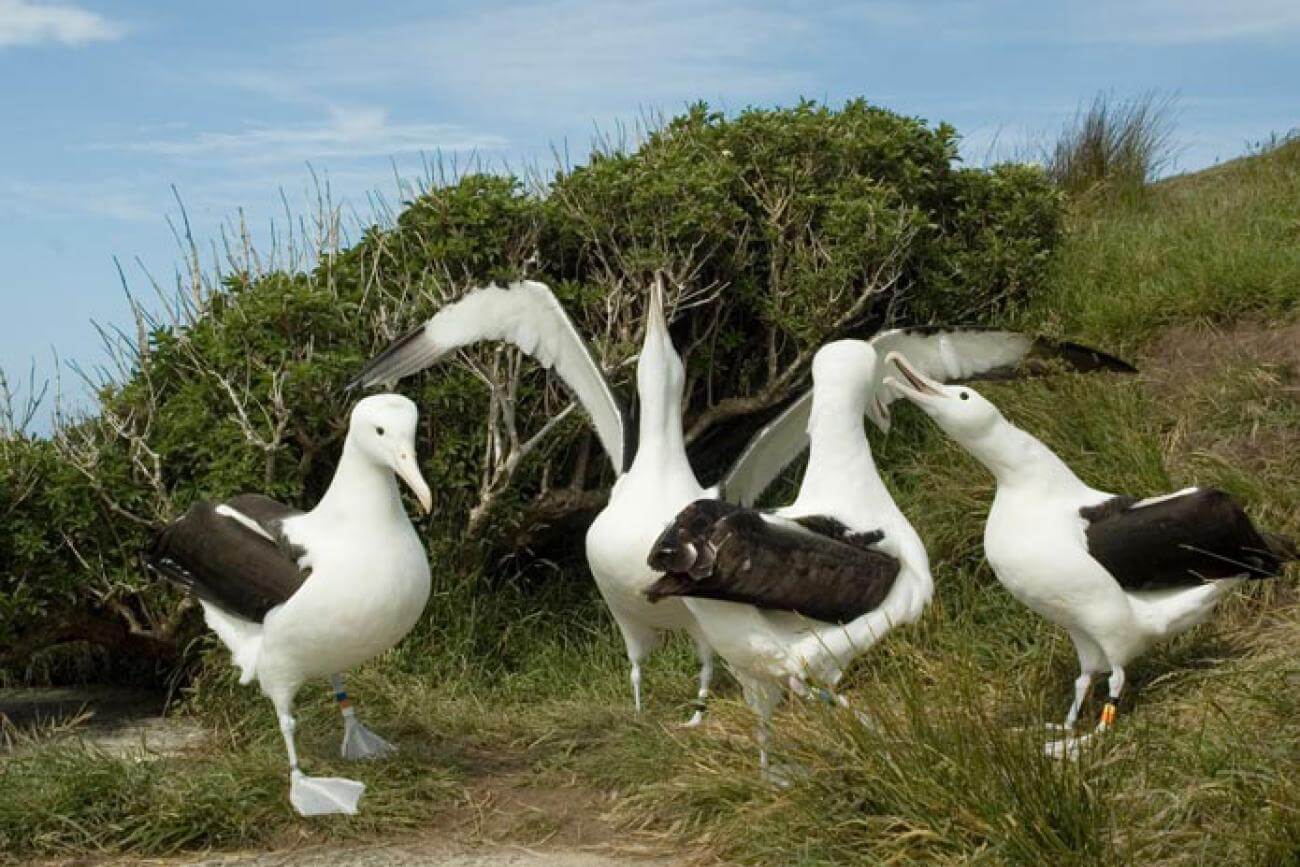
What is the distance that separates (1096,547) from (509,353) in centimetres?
344

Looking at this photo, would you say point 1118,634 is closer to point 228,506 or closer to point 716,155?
point 228,506

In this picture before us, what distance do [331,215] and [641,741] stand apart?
4.26m

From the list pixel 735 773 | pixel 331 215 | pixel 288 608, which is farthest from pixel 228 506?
pixel 331 215

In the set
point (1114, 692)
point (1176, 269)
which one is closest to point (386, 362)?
point (1114, 692)

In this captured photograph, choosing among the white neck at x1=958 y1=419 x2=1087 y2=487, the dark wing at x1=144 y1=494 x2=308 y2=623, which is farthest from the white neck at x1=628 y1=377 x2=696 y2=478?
the dark wing at x1=144 y1=494 x2=308 y2=623

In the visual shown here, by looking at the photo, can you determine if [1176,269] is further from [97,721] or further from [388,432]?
[97,721]

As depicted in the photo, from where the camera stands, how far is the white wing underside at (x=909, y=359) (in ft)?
23.7

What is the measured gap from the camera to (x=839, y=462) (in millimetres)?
5824

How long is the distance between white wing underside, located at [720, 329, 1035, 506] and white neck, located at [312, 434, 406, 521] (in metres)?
1.95

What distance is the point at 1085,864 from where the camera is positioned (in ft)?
14.0

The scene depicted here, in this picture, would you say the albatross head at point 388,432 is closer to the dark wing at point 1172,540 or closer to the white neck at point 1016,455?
the white neck at point 1016,455

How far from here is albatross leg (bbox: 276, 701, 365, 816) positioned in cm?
578

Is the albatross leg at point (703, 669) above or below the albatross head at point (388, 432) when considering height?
below

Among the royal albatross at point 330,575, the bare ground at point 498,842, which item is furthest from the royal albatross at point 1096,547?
the royal albatross at point 330,575
